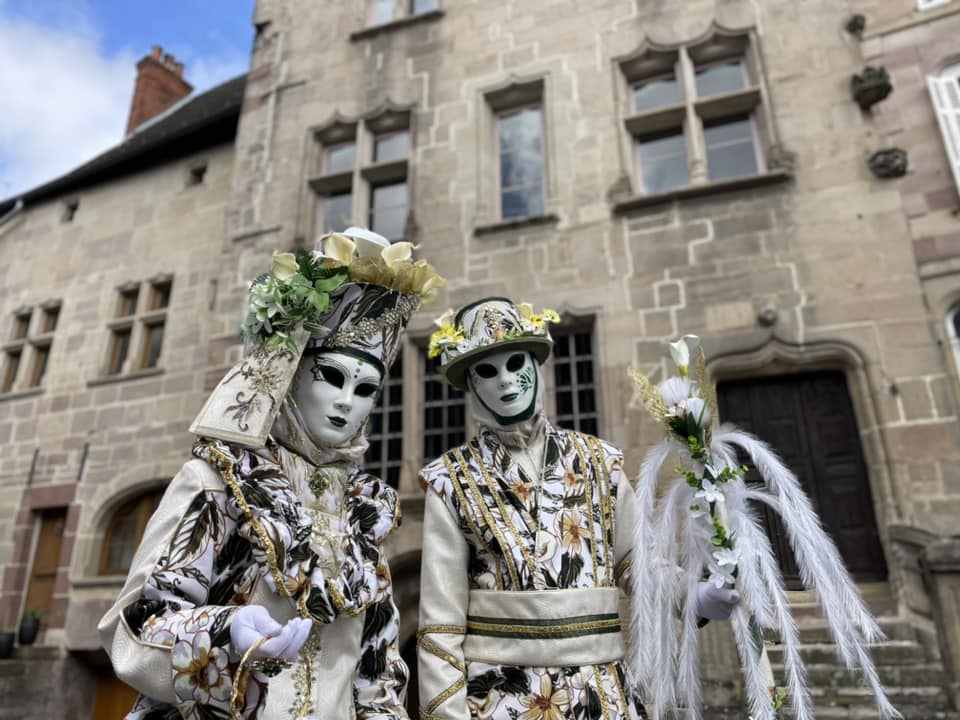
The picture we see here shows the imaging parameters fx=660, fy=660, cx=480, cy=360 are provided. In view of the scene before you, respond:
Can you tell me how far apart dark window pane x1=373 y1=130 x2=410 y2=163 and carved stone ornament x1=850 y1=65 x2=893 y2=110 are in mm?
4772

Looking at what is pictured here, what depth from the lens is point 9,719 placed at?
7.50 m

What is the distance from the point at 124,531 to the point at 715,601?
8313 millimetres

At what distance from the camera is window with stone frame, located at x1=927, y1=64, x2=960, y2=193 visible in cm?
566

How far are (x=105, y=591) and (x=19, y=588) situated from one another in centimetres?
167

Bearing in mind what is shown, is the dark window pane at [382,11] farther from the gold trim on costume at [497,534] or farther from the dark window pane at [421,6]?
the gold trim on costume at [497,534]

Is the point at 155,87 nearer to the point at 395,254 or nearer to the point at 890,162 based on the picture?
the point at 890,162

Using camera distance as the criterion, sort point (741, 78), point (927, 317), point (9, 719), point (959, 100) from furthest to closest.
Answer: point (9, 719) → point (741, 78) → point (959, 100) → point (927, 317)

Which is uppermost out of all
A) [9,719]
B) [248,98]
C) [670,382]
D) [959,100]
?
[248,98]

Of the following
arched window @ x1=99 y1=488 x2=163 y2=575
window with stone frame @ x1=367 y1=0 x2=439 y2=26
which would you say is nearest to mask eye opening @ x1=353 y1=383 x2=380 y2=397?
arched window @ x1=99 y1=488 x2=163 y2=575

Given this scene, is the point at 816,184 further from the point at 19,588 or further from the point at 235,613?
the point at 19,588

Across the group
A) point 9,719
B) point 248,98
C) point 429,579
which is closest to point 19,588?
point 9,719

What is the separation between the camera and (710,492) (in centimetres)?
202

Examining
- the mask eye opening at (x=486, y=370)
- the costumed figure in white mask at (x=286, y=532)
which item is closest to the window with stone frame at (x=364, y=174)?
the mask eye opening at (x=486, y=370)

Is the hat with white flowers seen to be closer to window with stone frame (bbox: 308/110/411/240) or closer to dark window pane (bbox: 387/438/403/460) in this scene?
dark window pane (bbox: 387/438/403/460)
